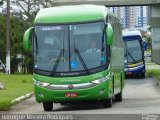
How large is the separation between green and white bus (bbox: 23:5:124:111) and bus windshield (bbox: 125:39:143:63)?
83.1 ft

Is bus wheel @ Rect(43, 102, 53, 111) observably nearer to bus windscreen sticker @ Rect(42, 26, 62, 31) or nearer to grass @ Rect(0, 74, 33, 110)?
grass @ Rect(0, 74, 33, 110)

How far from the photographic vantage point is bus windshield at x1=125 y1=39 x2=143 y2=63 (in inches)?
1764

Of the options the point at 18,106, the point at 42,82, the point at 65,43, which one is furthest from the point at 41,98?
Result: the point at 18,106

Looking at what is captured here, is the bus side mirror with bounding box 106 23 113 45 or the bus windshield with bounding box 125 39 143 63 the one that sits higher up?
the bus side mirror with bounding box 106 23 113 45

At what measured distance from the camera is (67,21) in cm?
1914

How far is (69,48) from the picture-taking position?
62.2ft

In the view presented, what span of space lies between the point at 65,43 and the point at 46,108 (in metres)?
2.33

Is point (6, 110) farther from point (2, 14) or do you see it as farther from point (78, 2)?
point (2, 14)

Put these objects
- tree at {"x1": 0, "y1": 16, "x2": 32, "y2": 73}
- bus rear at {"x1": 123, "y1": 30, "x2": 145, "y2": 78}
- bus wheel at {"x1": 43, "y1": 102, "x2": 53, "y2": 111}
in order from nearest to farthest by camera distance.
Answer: bus wheel at {"x1": 43, "y1": 102, "x2": 53, "y2": 111}
bus rear at {"x1": 123, "y1": 30, "x2": 145, "y2": 78}
tree at {"x1": 0, "y1": 16, "x2": 32, "y2": 73}

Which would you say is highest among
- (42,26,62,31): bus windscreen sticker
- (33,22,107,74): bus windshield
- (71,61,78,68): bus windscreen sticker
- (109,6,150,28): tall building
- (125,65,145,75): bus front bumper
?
(42,26,62,31): bus windscreen sticker

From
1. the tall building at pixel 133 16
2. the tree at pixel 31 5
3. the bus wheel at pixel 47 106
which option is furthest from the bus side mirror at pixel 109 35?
the tall building at pixel 133 16

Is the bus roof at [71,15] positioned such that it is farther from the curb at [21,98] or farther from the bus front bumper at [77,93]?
the curb at [21,98]

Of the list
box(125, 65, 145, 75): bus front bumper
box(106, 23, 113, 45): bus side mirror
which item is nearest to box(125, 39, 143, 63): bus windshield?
box(125, 65, 145, 75): bus front bumper

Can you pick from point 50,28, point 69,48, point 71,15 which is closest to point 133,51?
point 71,15
